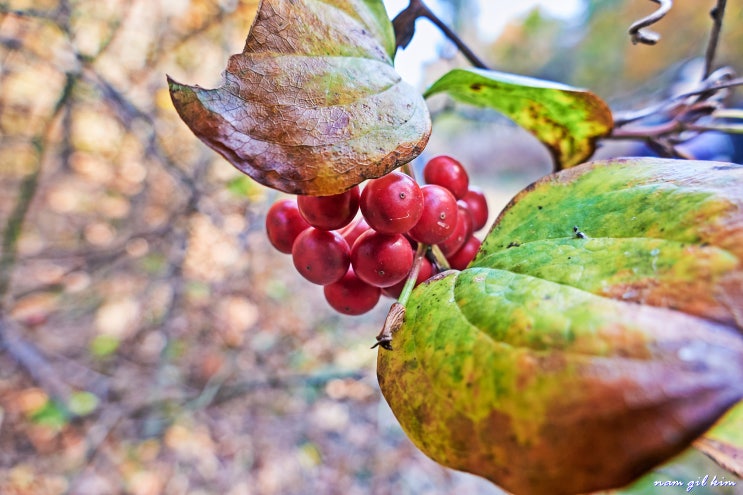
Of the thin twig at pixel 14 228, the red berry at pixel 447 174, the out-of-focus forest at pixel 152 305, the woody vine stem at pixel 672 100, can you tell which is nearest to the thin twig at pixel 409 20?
the woody vine stem at pixel 672 100

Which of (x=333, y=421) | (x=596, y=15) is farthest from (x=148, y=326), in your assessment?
(x=596, y=15)

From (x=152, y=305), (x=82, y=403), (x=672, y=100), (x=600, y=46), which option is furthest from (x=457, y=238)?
(x=600, y=46)

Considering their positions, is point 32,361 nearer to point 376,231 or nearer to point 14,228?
point 14,228

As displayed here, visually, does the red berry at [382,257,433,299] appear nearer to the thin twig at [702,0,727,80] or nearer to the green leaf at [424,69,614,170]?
the green leaf at [424,69,614,170]

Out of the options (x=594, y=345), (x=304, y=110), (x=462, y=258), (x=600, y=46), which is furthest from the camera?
(x=600, y=46)

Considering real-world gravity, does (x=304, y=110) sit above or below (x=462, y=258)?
above

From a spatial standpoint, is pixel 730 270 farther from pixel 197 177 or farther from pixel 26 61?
pixel 26 61
